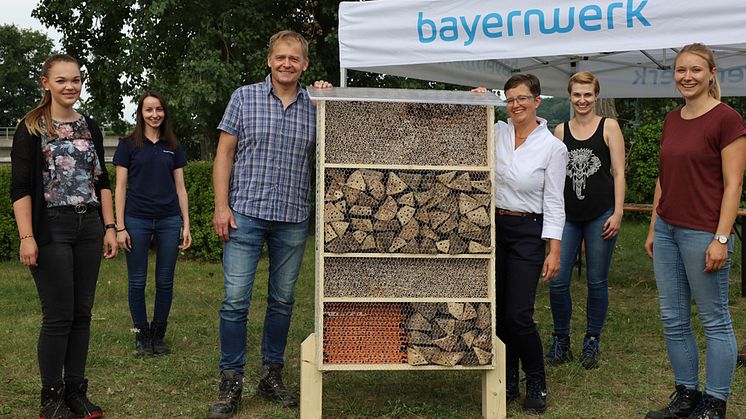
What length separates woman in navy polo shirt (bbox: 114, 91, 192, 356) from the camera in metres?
5.11

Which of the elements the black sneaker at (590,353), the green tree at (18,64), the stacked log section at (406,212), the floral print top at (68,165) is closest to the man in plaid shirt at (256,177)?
the stacked log section at (406,212)

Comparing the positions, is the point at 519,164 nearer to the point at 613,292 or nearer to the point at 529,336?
the point at 529,336

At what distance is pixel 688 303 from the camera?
3816mm

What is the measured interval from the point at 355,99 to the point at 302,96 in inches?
18.7

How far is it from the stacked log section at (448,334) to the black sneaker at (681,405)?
91cm

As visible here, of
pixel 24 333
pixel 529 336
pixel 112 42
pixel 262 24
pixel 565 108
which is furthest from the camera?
pixel 112 42

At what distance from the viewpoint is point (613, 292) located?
25.4ft

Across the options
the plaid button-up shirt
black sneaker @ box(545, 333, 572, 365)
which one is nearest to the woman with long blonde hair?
the plaid button-up shirt

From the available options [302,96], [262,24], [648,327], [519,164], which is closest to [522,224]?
[519,164]

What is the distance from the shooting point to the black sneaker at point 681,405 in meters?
3.86

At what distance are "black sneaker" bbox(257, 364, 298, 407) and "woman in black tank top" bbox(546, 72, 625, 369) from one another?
1762mm

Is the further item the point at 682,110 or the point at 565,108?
the point at 565,108

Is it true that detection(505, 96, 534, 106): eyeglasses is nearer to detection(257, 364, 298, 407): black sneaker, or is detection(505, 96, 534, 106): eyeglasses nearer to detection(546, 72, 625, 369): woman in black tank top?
detection(546, 72, 625, 369): woman in black tank top

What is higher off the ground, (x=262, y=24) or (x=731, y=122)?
(x=262, y=24)
